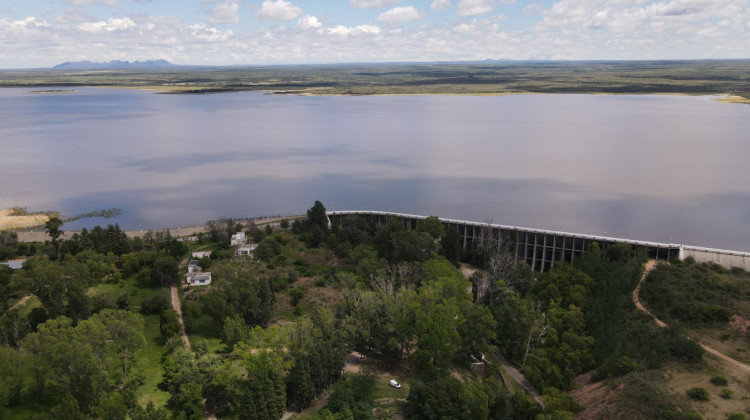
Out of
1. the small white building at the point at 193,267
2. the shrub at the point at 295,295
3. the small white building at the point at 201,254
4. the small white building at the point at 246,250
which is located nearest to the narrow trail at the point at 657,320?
the shrub at the point at 295,295

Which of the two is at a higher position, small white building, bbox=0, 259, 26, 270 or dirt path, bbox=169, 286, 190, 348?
small white building, bbox=0, 259, 26, 270

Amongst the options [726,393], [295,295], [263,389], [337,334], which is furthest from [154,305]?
[726,393]

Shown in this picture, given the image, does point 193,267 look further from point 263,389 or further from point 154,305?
point 263,389

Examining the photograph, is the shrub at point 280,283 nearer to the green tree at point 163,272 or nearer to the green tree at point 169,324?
the green tree at point 169,324

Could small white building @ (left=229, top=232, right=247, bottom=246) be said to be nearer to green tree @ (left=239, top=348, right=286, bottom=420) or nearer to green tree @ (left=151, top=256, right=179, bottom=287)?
green tree @ (left=151, top=256, right=179, bottom=287)

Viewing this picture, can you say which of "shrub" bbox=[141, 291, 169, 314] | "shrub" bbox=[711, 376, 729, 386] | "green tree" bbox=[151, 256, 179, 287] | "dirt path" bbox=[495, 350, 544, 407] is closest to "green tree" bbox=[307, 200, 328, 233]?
"green tree" bbox=[151, 256, 179, 287]
